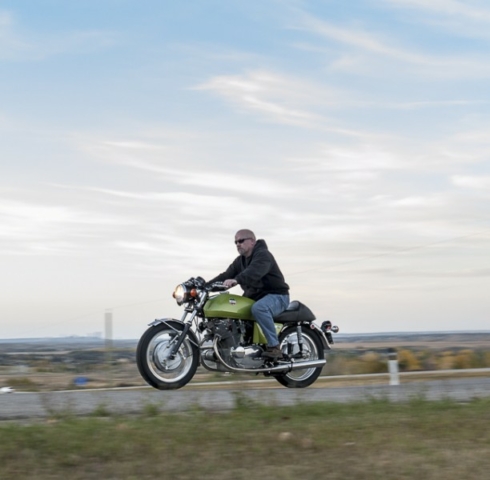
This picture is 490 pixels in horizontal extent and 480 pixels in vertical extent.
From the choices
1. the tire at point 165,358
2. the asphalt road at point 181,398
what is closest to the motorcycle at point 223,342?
the tire at point 165,358

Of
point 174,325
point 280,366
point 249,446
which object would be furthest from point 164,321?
point 249,446

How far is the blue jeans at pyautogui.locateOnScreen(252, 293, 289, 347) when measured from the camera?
12.1 meters

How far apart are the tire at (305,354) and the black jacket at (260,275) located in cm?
60

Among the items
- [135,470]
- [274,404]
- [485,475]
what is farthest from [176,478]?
[274,404]

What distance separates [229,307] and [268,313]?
1.57 feet

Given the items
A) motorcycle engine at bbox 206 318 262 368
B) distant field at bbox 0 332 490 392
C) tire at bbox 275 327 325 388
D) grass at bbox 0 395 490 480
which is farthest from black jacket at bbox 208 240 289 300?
grass at bbox 0 395 490 480

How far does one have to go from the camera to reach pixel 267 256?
12.4 m

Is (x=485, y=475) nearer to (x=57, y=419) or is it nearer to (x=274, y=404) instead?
(x=274, y=404)

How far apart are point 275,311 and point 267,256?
0.69 m

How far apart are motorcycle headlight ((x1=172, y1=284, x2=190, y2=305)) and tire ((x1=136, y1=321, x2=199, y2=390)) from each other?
31 cm

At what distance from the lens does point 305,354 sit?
12844 millimetres

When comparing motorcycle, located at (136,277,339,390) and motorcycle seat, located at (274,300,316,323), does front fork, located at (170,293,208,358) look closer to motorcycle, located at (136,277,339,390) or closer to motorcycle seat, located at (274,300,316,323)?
motorcycle, located at (136,277,339,390)

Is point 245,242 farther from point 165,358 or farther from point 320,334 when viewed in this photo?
point 165,358

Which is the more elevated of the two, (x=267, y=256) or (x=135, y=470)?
(x=267, y=256)
